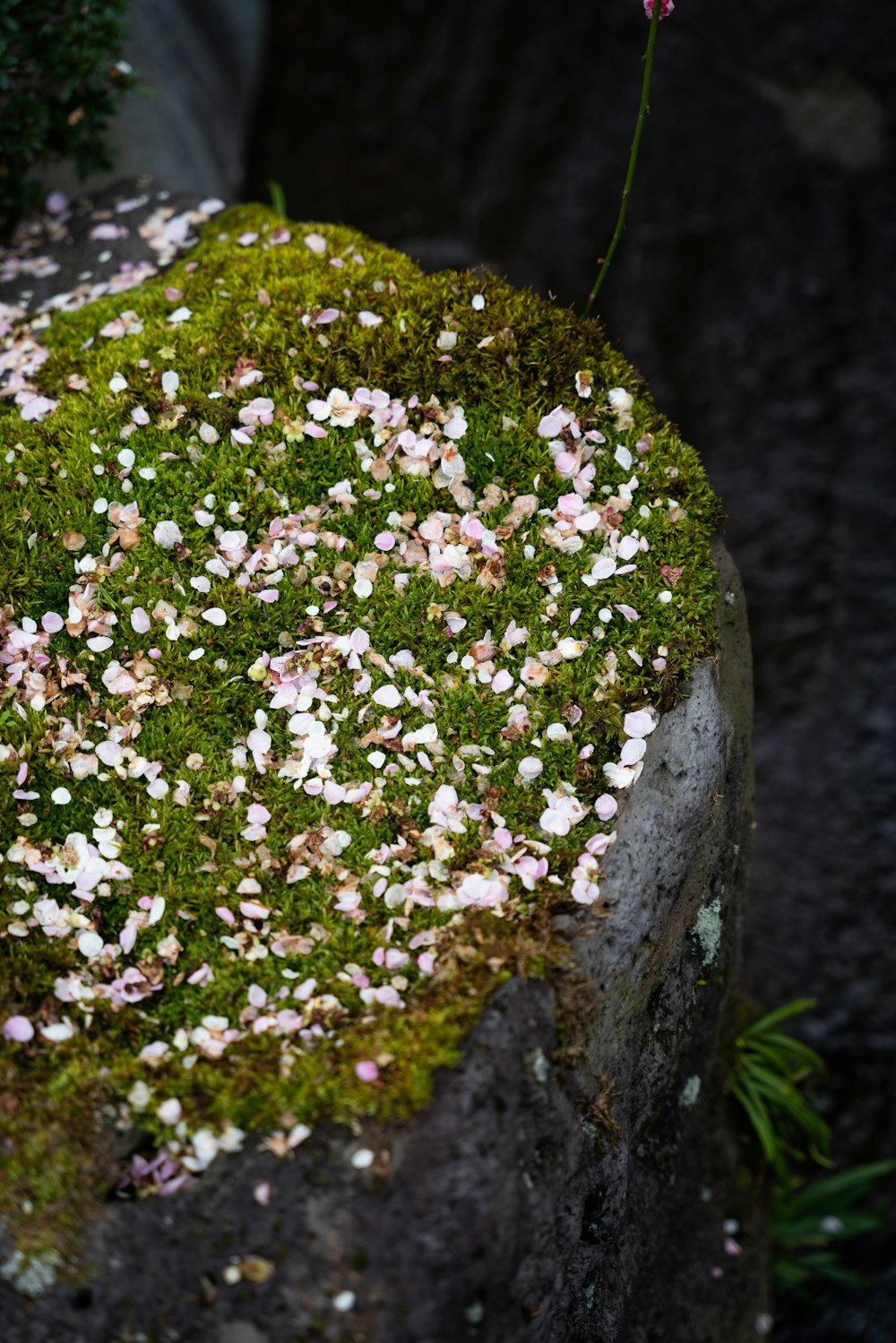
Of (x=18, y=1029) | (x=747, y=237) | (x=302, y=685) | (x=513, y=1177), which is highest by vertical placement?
(x=747, y=237)

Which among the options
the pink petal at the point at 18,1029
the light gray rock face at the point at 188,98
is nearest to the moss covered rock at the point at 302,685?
the pink petal at the point at 18,1029

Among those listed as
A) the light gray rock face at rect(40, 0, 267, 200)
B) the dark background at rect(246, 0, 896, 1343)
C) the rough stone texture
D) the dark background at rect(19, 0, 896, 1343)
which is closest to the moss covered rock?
the rough stone texture

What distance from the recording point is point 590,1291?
7.32 ft

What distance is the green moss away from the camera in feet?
6.36

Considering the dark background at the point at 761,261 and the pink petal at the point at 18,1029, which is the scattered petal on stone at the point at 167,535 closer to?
the pink petal at the point at 18,1029

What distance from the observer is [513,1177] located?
188 cm

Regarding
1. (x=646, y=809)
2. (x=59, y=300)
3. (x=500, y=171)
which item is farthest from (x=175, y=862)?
(x=500, y=171)

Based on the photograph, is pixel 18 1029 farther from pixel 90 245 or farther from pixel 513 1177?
pixel 90 245

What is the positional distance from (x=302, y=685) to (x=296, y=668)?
55 mm

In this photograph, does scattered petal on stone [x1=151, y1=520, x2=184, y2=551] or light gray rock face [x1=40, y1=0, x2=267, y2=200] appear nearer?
scattered petal on stone [x1=151, y1=520, x2=184, y2=551]

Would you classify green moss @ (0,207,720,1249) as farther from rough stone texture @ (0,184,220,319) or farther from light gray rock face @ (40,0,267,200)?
light gray rock face @ (40,0,267,200)

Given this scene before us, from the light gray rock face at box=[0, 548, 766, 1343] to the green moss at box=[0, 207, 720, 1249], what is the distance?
10 cm

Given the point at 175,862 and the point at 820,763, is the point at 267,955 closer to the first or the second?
the point at 175,862

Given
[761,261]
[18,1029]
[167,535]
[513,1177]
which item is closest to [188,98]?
[761,261]
